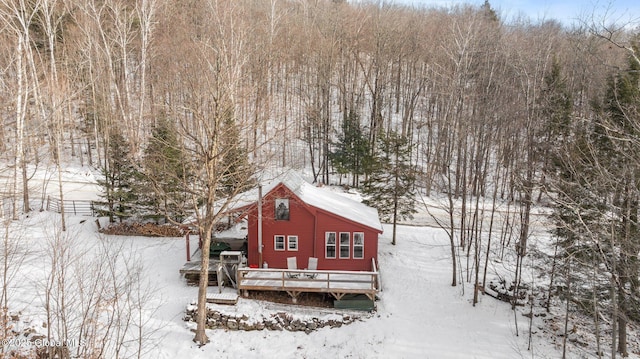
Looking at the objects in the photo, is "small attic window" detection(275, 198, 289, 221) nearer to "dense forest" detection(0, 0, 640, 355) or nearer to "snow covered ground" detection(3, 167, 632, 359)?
"dense forest" detection(0, 0, 640, 355)

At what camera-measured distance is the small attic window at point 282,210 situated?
19125 millimetres

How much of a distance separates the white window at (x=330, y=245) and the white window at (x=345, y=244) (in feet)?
1.04

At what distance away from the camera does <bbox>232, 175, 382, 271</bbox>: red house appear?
19.1 m

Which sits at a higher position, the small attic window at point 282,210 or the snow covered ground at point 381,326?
the small attic window at point 282,210

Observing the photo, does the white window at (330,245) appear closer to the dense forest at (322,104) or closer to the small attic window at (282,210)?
the small attic window at (282,210)

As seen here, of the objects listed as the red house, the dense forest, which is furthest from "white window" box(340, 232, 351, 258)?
the dense forest

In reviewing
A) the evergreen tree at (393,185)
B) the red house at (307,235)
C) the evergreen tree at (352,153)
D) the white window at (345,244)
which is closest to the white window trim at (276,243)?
the red house at (307,235)

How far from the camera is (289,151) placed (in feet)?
132

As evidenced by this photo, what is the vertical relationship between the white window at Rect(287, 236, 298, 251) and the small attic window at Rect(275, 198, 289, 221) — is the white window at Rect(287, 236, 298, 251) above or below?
Result: below

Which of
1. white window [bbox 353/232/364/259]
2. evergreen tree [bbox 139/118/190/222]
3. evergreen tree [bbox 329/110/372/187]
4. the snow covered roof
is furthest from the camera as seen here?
evergreen tree [bbox 329/110/372/187]

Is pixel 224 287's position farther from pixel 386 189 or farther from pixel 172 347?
pixel 386 189

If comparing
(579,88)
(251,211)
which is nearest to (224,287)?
(251,211)

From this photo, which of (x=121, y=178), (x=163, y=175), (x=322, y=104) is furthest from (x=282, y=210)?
(x=322, y=104)

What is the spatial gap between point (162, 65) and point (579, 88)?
3817 centimetres
